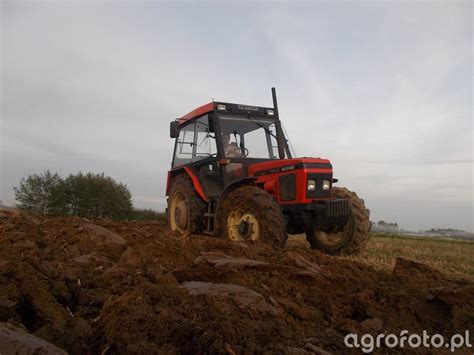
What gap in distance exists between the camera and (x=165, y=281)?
2.76 m

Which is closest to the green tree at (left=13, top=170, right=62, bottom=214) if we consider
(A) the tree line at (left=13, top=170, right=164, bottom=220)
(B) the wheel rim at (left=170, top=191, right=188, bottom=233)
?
(A) the tree line at (left=13, top=170, right=164, bottom=220)

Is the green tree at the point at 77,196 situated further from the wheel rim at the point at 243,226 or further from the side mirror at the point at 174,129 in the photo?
the wheel rim at the point at 243,226

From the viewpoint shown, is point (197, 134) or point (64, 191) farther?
point (64, 191)

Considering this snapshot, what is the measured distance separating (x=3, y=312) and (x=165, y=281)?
40.7 inches

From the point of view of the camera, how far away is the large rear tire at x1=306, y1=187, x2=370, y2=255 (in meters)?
5.85

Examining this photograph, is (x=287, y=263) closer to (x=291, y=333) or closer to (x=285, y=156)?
(x=291, y=333)

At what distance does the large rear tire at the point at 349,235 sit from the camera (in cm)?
585

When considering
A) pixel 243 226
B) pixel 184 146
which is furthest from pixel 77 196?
pixel 243 226

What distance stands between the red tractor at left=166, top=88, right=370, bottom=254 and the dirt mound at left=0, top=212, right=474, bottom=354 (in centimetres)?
164

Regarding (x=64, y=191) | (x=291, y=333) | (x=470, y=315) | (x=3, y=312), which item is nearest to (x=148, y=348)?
(x=291, y=333)

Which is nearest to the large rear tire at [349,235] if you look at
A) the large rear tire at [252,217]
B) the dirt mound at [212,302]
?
the large rear tire at [252,217]

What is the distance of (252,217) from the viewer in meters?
5.39

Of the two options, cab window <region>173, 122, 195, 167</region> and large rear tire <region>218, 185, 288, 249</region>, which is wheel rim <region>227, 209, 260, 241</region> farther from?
cab window <region>173, 122, 195, 167</region>

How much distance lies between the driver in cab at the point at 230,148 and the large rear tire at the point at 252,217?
111 centimetres
